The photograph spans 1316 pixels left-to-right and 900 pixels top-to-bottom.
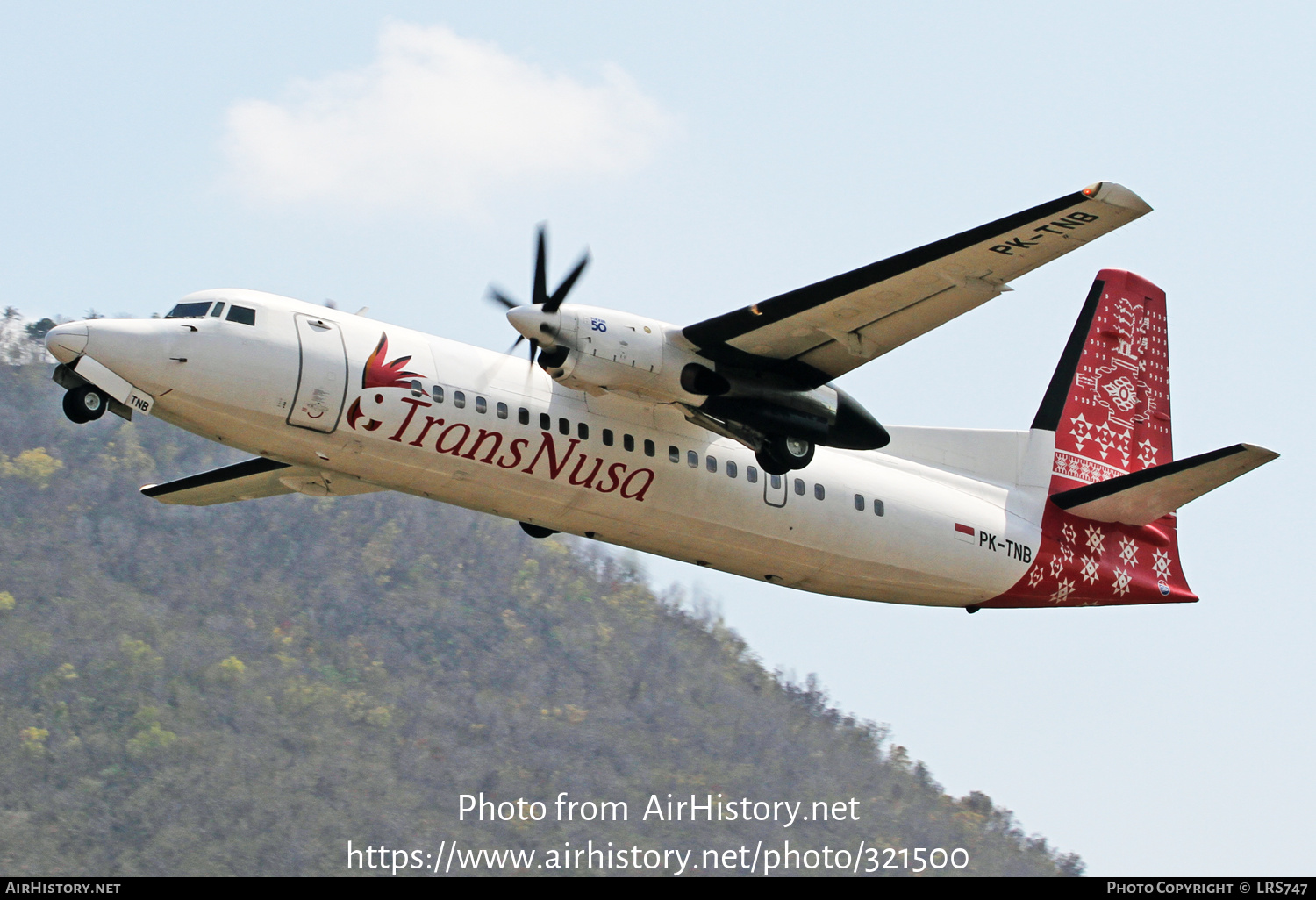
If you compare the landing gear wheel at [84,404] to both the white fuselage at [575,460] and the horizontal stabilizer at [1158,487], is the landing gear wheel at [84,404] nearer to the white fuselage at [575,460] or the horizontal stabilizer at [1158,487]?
the white fuselage at [575,460]

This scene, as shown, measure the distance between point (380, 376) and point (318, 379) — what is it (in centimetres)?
65

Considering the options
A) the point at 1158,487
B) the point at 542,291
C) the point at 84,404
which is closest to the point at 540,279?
the point at 542,291

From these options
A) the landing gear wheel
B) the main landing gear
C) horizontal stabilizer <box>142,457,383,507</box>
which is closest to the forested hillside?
horizontal stabilizer <box>142,457,383,507</box>

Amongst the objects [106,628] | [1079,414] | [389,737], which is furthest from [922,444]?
[106,628]

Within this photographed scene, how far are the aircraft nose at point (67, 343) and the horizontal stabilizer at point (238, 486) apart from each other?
3.30 meters

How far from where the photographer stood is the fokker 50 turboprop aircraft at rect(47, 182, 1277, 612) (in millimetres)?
14477

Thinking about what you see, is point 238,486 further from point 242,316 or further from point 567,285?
point 567,285

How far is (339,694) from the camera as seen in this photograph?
7031cm

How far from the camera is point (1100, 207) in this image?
45.6 feet

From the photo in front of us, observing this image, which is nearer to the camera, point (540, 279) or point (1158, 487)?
point (540, 279)

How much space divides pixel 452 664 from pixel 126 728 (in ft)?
54.8

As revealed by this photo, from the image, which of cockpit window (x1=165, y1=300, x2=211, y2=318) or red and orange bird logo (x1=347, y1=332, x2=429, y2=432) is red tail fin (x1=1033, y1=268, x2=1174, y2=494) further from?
cockpit window (x1=165, y1=300, x2=211, y2=318)

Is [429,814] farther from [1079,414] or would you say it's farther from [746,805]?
[1079,414]

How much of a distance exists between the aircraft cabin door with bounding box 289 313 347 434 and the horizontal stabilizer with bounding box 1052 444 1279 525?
34.9ft
